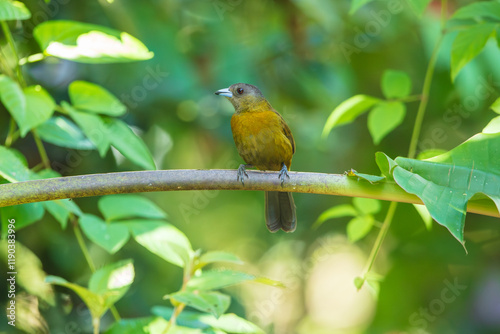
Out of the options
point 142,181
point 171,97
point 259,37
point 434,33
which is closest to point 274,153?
point 171,97

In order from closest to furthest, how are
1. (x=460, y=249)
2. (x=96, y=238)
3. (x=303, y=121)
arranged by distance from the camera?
(x=96, y=238) < (x=460, y=249) < (x=303, y=121)

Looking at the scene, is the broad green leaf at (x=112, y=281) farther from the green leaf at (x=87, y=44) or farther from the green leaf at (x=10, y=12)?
the green leaf at (x=10, y=12)

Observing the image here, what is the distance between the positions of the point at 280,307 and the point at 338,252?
30.0 inches

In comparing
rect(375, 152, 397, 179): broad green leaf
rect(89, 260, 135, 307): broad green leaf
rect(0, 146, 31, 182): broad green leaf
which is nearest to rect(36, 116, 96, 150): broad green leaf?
rect(0, 146, 31, 182): broad green leaf

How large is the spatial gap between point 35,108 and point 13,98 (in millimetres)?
85

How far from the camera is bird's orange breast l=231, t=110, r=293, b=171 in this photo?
3.23 m

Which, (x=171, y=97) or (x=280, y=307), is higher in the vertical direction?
(x=171, y=97)

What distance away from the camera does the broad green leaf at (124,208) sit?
86.0 inches

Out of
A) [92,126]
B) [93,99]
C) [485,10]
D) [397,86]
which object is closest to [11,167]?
[92,126]

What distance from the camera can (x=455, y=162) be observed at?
1.55 m

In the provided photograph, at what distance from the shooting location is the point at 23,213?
2.13 m

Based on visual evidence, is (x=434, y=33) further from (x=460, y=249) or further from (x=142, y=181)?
(x=142, y=181)

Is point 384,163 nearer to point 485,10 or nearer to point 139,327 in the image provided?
point 485,10

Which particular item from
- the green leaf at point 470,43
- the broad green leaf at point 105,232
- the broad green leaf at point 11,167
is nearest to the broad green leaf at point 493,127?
the green leaf at point 470,43
